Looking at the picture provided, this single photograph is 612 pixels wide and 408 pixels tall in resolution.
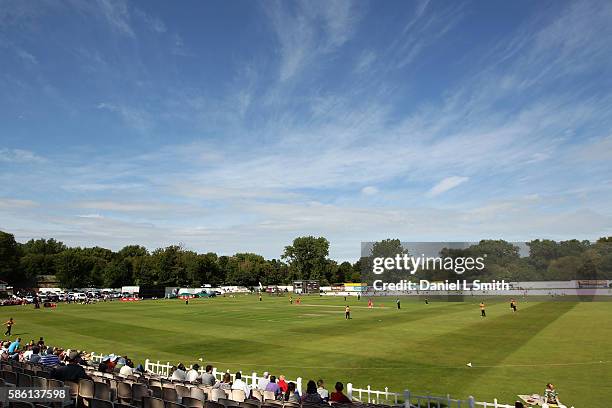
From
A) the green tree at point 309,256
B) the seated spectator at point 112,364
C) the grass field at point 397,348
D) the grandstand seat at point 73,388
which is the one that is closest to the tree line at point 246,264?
the green tree at point 309,256

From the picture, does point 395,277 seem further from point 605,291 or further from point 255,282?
point 605,291

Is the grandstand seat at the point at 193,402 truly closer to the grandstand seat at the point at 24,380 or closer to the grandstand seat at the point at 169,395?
the grandstand seat at the point at 169,395

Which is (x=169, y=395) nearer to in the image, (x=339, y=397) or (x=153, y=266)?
(x=339, y=397)

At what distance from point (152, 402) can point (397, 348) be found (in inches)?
832

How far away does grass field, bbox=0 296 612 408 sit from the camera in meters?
19.0

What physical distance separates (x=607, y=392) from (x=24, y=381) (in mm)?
20161

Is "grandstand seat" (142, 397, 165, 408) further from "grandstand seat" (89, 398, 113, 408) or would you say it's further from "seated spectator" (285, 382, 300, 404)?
Result: "seated spectator" (285, 382, 300, 404)

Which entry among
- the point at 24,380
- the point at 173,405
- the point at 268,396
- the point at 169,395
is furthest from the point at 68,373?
the point at 268,396

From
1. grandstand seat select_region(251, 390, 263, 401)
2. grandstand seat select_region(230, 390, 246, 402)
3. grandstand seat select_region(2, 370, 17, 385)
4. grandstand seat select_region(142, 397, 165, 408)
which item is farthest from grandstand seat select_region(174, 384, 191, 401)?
grandstand seat select_region(2, 370, 17, 385)

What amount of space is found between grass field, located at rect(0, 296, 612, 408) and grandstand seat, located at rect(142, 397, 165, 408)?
11.3 m

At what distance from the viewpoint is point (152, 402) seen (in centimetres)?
918

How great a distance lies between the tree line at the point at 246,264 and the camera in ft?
398

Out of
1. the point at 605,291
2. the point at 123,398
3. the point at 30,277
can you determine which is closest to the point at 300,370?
the point at 123,398

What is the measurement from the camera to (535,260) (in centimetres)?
12725
